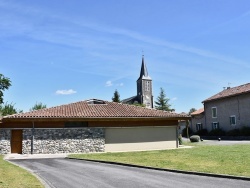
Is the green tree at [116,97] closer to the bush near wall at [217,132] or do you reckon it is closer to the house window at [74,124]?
the bush near wall at [217,132]

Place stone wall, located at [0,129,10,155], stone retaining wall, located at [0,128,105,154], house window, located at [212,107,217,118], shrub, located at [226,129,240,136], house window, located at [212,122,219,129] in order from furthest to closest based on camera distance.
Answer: house window, located at [212,107,217,118] → house window, located at [212,122,219,129] → shrub, located at [226,129,240,136] → stone retaining wall, located at [0,128,105,154] → stone wall, located at [0,129,10,155]

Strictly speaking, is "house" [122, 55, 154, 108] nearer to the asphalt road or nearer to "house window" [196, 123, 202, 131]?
"house window" [196, 123, 202, 131]

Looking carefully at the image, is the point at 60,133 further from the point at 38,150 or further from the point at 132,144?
the point at 132,144

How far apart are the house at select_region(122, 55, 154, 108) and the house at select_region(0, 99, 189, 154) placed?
66223mm

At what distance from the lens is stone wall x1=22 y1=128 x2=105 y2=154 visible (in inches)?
1107

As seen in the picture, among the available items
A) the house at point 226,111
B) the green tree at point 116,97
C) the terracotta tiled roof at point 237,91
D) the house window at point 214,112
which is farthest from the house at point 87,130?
the green tree at point 116,97

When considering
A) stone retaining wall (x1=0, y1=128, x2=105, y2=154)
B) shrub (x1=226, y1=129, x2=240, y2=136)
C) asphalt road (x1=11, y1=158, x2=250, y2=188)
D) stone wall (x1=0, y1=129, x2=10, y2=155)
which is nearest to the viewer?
asphalt road (x1=11, y1=158, x2=250, y2=188)

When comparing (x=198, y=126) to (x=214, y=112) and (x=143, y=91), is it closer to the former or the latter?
(x=214, y=112)

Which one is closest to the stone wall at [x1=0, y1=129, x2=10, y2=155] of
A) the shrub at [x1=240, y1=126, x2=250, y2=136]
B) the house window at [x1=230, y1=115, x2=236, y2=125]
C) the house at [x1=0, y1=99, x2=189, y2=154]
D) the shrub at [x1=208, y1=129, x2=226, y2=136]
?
the house at [x1=0, y1=99, x2=189, y2=154]

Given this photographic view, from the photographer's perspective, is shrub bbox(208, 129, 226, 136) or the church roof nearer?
shrub bbox(208, 129, 226, 136)

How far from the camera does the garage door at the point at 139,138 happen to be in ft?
98.6

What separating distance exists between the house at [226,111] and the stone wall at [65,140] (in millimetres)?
22607

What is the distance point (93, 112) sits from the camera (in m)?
30.7

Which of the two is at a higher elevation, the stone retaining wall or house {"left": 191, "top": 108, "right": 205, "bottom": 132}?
house {"left": 191, "top": 108, "right": 205, "bottom": 132}
